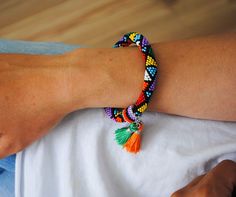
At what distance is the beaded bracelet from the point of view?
0.56m

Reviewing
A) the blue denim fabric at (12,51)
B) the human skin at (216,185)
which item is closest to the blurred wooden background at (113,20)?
the blue denim fabric at (12,51)

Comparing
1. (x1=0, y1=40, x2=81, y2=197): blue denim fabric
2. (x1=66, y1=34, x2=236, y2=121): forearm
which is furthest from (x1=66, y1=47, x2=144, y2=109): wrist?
(x1=0, y1=40, x2=81, y2=197): blue denim fabric

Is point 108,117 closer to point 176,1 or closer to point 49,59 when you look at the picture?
point 49,59

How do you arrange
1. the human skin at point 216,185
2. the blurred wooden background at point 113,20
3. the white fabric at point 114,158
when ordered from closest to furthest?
the human skin at point 216,185 < the white fabric at point 114,158 < the blurred wooden background at point 113,20

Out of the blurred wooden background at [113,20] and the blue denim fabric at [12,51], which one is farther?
the blurred wooden background at [113,20]

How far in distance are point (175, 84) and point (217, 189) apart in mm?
197

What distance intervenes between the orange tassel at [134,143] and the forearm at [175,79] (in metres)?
0.06

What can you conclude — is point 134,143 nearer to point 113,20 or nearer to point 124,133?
point 124,133

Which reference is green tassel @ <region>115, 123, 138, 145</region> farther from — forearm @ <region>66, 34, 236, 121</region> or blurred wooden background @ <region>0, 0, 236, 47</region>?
blurred wooden background @ <region>0, 0, 236, 47</region>

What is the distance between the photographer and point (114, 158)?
0.58 meters

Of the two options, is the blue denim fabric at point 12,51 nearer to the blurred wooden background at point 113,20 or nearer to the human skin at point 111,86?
the human skin at point 111,86

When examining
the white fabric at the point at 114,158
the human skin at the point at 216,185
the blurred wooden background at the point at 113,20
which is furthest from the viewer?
the blurred wooden background at the point at 113,20

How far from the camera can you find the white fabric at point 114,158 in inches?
21.9

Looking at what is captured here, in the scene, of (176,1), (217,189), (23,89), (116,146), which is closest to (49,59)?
(23,89)
